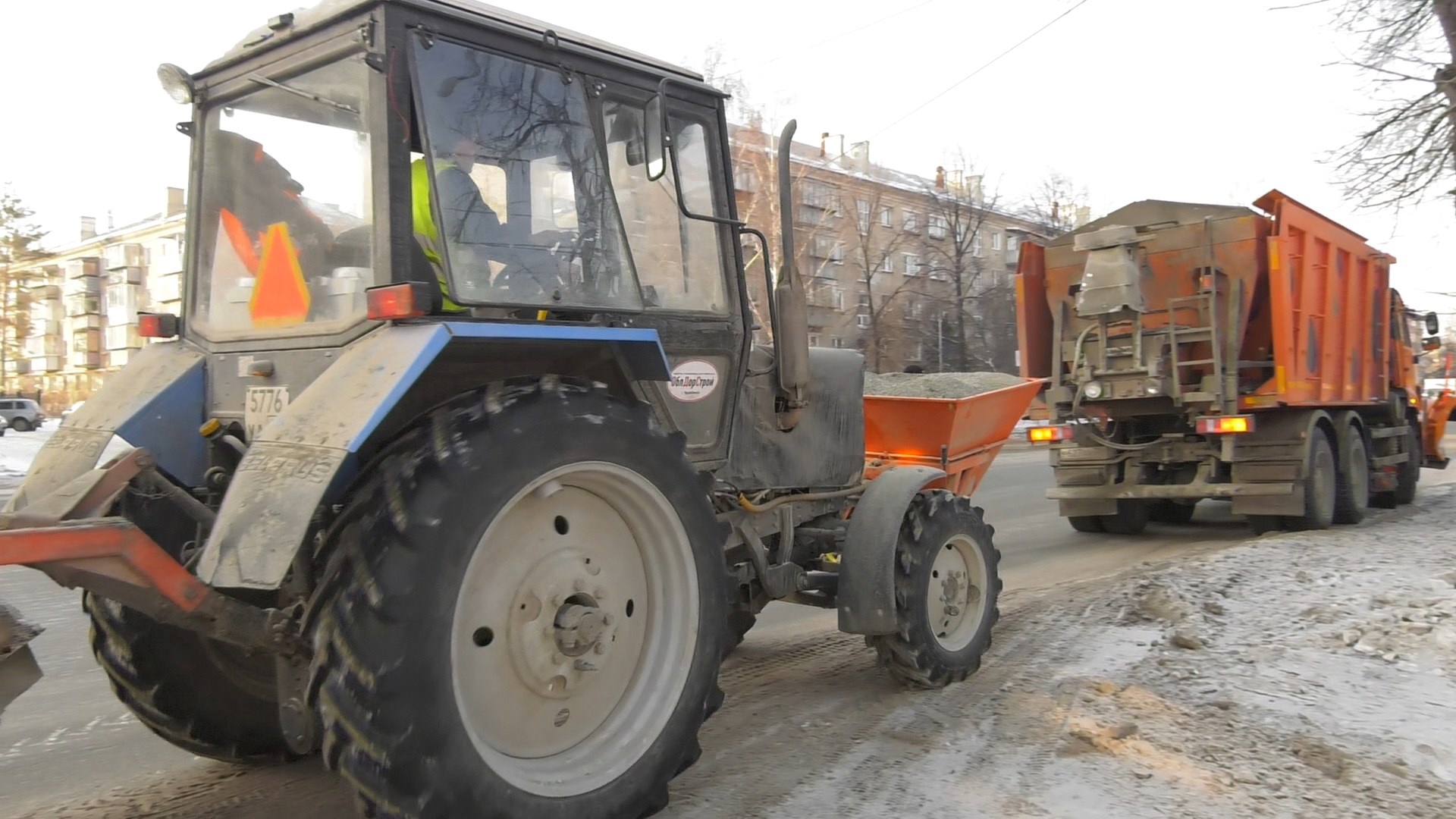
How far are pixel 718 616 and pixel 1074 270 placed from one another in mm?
8145

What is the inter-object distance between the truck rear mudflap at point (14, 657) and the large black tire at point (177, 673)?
99cm

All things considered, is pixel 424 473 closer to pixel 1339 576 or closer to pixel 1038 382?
pixel 1038 382

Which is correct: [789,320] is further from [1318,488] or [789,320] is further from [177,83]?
[1318,488]

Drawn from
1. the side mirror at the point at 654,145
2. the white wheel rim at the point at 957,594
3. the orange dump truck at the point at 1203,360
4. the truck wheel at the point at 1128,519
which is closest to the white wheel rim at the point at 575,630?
the side mirror at the point at 654,145

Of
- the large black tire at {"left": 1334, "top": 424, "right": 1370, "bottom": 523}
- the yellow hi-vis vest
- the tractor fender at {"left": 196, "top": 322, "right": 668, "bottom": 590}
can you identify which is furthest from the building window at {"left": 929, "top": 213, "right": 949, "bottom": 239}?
the tractor fender at {"left": 196, "top": 322, "right": 668, "bottom": 590}

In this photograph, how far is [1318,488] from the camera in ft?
31.2

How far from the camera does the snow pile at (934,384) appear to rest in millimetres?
6852

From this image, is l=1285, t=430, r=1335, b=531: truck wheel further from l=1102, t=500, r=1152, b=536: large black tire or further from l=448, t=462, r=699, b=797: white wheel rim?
l=448, t=462, r=699, b=797: white wheel rim

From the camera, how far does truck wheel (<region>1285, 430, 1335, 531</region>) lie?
30.8ft

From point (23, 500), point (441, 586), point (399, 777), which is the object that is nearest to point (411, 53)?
point (441, 586)

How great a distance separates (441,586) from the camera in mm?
2494

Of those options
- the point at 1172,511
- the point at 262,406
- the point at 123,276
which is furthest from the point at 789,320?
the point at 123,276

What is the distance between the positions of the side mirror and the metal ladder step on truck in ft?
0.04

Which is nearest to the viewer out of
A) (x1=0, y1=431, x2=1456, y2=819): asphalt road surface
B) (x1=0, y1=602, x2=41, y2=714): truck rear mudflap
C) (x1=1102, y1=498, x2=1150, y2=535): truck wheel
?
(x1=0, y1=602, x2=41, y2=714): truck rear mudflap
